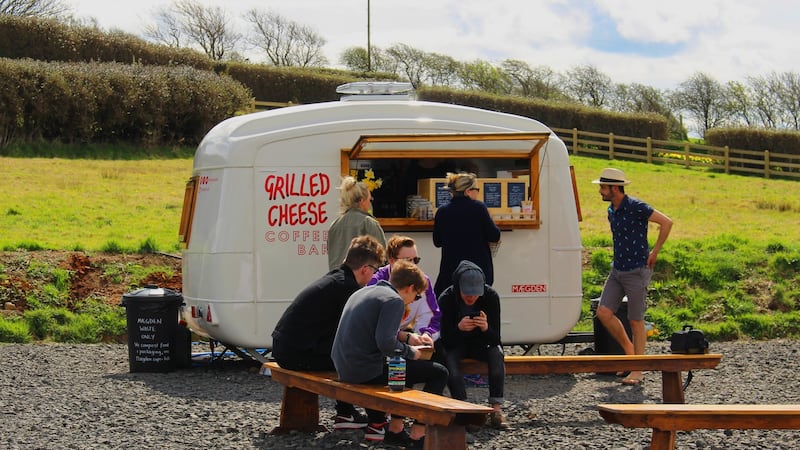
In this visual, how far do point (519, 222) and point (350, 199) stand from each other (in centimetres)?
200

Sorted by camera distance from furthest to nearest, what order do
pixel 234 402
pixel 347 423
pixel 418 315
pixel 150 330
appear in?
pixel 150 330
pixel 234 402
pixel 418 315
pixel 347 423

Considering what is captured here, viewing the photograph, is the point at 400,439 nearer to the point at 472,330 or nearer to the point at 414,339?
the point at 414,339

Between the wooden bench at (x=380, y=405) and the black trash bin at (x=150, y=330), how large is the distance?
2801 mm

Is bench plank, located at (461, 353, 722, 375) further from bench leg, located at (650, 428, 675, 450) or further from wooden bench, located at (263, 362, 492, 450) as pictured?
bench leg, located at (650, 428, 675, 450)

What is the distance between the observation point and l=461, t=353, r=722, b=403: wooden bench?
26.2 feet

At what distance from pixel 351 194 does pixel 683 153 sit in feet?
95.2

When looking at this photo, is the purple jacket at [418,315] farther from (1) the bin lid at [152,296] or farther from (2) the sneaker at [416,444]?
(1) the bin lid at [152,296]

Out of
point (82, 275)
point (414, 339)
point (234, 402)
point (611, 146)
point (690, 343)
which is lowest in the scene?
point (234, 402)

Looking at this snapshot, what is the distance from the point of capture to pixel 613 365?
825cm

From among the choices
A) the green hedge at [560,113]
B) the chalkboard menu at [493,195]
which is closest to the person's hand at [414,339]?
the chalkboard menu at [493,195]

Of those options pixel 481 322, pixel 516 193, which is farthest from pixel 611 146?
pixel 481 322

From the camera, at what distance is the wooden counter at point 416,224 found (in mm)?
9992

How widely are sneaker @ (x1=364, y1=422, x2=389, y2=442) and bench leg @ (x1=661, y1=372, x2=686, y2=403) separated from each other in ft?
8.19

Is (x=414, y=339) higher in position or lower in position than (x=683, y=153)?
lower
